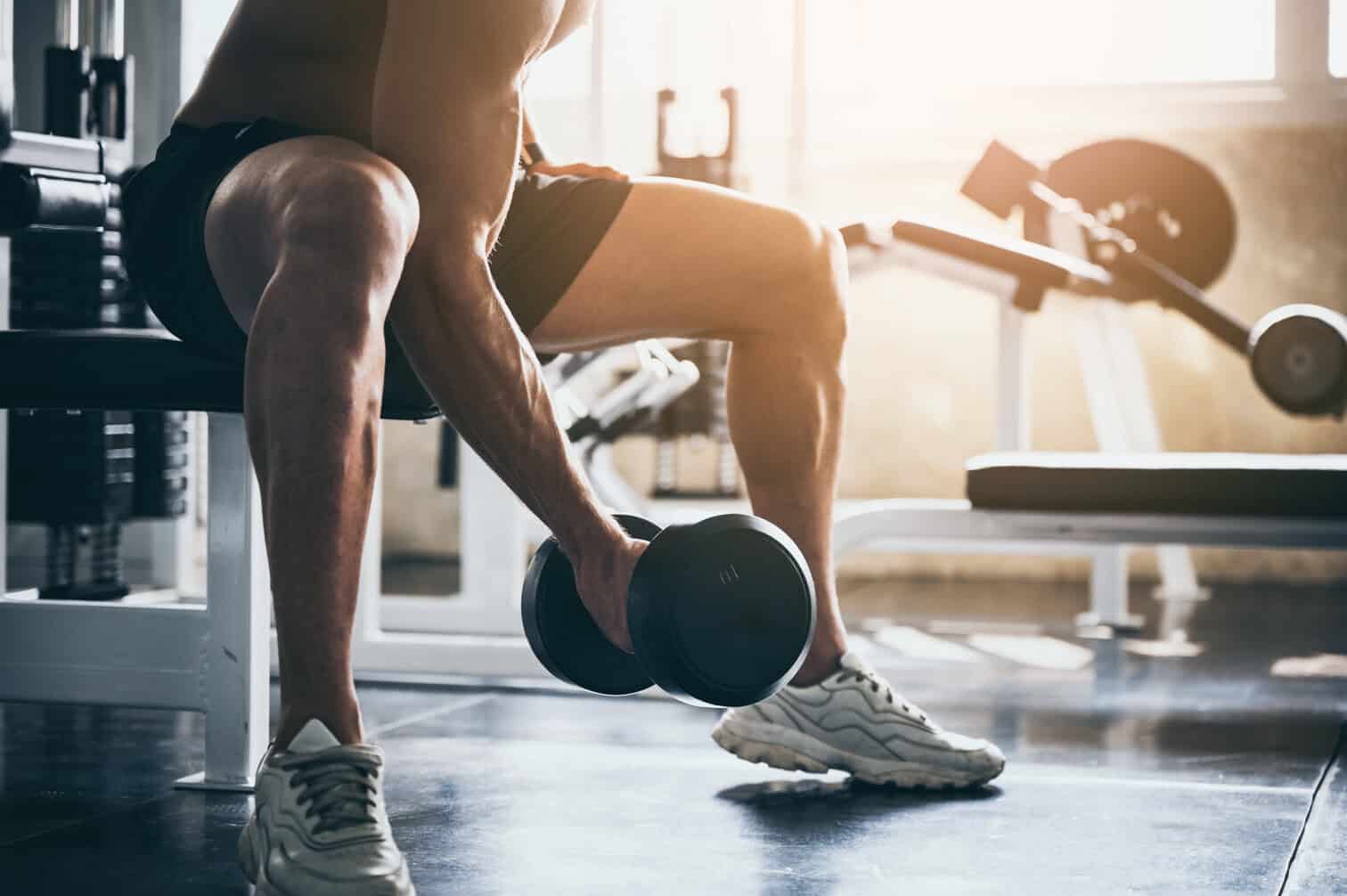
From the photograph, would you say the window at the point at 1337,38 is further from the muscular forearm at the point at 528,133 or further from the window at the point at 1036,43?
the muscular forearm at the point at 528,133

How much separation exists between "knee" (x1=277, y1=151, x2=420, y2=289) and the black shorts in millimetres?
154

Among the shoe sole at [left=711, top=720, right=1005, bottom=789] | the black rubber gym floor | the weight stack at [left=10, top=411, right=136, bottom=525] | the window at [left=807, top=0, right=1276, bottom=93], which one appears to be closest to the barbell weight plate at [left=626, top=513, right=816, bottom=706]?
the black rubber gym floor


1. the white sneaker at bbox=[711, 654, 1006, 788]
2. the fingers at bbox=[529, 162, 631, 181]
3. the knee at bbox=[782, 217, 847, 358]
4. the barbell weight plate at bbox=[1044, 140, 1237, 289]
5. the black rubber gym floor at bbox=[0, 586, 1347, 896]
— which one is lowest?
the black rubber gym floor at bbox=[0, 586, 1347, 896]

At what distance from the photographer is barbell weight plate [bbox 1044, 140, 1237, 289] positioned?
344 cm

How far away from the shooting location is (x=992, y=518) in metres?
2.37

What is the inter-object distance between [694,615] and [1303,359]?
6.18ft

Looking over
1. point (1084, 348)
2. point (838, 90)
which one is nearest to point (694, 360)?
point (1084, 348)

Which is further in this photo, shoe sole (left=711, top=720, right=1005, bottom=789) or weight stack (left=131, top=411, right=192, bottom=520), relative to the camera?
weight stack (left=131, top=411, right=192, bottom=520)

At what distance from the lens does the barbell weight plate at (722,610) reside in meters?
1.11

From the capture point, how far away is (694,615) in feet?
3.63

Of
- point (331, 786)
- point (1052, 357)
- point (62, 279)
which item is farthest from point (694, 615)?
point (1052, 357)

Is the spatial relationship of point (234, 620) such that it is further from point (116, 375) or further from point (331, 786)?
point (331, 786)

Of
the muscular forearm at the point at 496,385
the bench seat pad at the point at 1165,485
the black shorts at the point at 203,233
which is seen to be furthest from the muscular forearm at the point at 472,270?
the bench seat pad at the point at 1165,485

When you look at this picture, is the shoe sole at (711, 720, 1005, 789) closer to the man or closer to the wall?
the man
